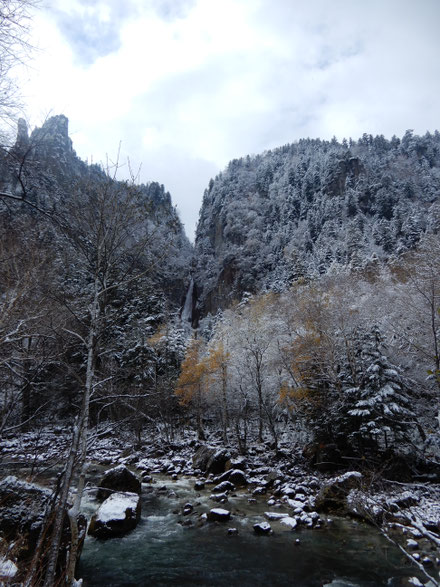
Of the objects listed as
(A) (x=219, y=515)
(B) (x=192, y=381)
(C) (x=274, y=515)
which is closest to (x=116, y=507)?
(A) (x=219, y=515)

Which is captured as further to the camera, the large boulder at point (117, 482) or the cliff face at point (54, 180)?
the large boulder at point (117, 482)

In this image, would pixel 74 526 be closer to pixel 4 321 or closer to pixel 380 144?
pixel 4 321

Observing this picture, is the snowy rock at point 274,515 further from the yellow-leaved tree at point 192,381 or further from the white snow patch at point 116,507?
the yellow-leaved tree at point 192,381

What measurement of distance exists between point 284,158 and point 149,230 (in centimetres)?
11204

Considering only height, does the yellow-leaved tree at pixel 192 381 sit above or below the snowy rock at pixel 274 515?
above

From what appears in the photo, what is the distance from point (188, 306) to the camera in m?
79.5

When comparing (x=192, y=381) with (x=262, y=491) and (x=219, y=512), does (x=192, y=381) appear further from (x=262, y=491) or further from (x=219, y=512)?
(x=219, y=512)

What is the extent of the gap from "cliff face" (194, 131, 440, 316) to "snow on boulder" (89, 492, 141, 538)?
3974 cm

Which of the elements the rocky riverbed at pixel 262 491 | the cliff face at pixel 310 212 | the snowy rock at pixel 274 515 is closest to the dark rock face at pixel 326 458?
the rocky riverbed at pixel 262 491

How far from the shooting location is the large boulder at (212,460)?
18516mm

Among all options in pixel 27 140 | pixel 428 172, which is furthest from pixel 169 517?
pixel 428 172

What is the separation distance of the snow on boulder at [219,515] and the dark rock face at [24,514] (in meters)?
5.35

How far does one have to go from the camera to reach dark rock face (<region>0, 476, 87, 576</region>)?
7.21 metres

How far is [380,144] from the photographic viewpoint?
103 metres
